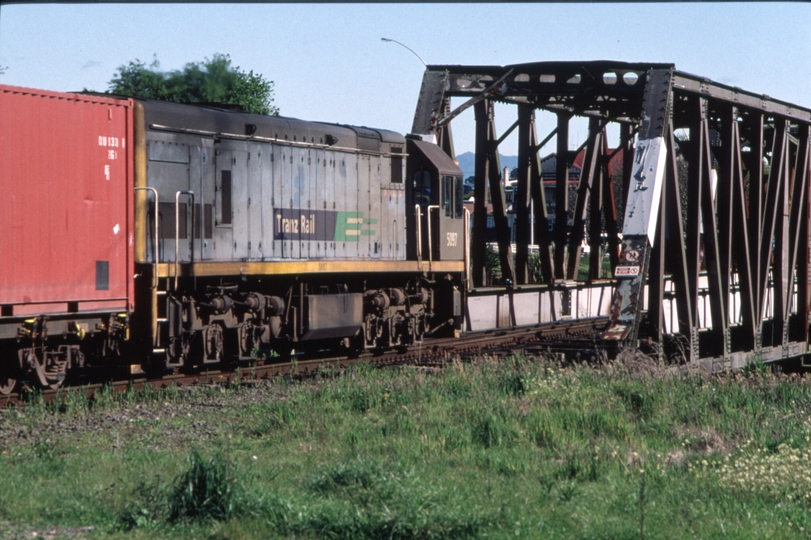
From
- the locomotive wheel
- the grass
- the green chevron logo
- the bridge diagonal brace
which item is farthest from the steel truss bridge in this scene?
the locomotive wheel

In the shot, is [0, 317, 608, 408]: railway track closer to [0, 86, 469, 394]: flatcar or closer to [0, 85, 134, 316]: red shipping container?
[0, 86, 469, 394]: flatcar

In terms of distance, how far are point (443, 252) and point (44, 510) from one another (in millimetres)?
11830

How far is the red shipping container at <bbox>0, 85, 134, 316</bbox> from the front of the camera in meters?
10.2

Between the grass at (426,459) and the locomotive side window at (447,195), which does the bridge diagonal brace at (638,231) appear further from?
the locomotive side window at (447,195)

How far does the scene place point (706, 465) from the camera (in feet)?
24.7

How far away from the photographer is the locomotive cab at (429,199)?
1702cm

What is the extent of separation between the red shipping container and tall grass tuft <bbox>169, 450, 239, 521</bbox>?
16.3ft

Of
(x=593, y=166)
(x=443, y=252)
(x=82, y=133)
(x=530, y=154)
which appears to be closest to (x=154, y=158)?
(x=82, y=133)

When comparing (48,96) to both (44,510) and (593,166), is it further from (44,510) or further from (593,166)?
(593,166)

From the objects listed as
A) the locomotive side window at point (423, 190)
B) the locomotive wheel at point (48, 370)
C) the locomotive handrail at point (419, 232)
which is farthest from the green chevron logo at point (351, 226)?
the locomotive wheel at point (48, 370)

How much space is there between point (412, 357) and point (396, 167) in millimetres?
3555

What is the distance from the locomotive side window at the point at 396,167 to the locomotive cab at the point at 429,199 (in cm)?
28

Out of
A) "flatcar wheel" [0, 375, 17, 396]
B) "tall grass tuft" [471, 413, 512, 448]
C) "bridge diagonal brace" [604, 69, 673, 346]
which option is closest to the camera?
"tall grass tuft" [471, 413, 512, 448]

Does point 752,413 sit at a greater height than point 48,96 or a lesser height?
lesser
